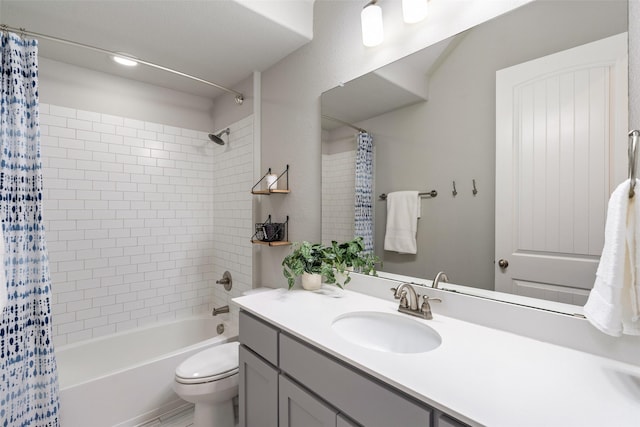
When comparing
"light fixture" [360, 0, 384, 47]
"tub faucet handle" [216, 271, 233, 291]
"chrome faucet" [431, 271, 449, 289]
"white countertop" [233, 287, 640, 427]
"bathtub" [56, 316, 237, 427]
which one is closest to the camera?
"white countertop" [233, 287, 640, 427]

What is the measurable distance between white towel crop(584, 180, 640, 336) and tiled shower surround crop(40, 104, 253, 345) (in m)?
2.13

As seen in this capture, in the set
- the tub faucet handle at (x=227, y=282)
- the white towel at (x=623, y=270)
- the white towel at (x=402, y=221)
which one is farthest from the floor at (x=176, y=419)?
the white towel at (x=623, y=270)

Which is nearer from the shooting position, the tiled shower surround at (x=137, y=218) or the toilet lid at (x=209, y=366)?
the toilet lid at (x=209, y=366)

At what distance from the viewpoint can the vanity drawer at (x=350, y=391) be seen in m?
0.74

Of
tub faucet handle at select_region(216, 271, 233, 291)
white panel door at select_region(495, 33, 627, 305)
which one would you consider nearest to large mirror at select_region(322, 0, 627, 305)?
white panel door at select_region(495, 33, 627, 305)

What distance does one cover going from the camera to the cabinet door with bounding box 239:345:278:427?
46.9 inches

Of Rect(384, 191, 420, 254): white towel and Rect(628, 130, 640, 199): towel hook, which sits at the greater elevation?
Rect(628, 130, 640, 199): towel hook

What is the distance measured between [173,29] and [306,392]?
7.03 ft

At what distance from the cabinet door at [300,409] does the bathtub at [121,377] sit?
1.18m

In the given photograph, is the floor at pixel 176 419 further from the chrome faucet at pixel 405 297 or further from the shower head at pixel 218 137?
the shower head at pixel 218 137

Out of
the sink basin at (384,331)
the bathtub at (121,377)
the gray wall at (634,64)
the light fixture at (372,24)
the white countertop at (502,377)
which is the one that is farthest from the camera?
the bathtub at (121,377)

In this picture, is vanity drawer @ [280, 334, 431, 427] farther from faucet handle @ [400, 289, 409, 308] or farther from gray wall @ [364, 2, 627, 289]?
gray wall @ [364, 2, 627, 289]

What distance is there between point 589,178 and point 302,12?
71.6 inches

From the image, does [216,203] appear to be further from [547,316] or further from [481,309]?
[547,316]
